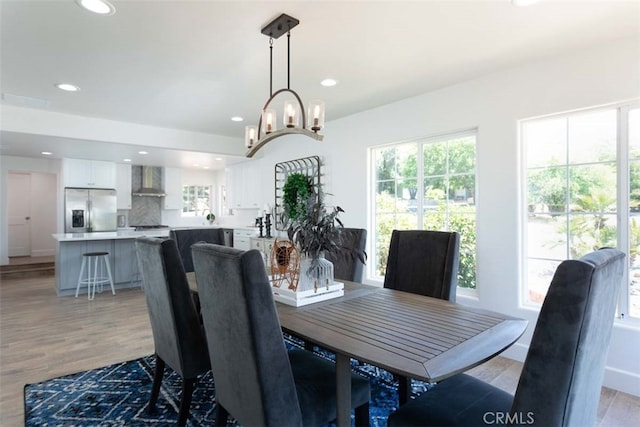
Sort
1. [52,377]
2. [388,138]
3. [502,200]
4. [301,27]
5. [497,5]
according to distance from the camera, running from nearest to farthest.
Result: [497,5]
[301,27]
[52,377]
[502,200]
[388,138]

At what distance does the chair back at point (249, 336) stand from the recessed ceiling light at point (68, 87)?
9.84 ft

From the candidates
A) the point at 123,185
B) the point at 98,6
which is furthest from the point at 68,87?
the point at 123,185

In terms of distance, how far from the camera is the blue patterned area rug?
2.02 meters

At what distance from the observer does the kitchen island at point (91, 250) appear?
4941 mm

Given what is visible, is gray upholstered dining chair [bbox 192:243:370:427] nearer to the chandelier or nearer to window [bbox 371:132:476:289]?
the chandelier

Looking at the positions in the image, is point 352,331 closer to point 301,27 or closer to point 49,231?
point 301,27

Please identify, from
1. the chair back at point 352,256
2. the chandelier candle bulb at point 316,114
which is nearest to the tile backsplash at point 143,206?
the chair back at point 352,256

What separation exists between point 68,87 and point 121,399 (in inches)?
115

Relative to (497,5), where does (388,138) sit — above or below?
below

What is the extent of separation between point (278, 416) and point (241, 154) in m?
5.18

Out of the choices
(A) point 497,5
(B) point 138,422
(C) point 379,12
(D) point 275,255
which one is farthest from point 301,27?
(B) point 138,422

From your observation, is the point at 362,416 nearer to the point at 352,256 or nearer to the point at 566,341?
the point at 566,341

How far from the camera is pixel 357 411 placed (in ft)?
5.46

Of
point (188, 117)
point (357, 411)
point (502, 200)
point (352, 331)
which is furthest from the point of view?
point (188, 117)
